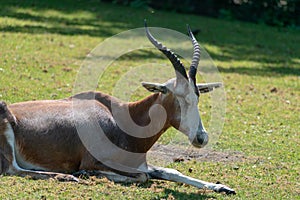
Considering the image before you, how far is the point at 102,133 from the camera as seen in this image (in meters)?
9.16

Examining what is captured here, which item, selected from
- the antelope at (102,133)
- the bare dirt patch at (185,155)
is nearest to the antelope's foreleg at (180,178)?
the antelope at (102,133)

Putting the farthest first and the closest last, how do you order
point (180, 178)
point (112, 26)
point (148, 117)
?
point (112, 26) → point (148, 117) → point (180, 178)

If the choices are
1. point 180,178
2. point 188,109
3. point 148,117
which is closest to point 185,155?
point 148,117

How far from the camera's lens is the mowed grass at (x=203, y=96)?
8.66m

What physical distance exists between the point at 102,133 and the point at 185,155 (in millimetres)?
1763

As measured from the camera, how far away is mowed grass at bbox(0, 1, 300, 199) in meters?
8.66

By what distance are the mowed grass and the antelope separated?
0.26 meters

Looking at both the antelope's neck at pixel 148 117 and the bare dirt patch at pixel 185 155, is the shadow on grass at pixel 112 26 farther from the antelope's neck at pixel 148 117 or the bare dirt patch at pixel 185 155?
the antelope's neck at pixel 148 117

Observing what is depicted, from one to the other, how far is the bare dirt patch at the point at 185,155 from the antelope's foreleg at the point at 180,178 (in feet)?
2.69

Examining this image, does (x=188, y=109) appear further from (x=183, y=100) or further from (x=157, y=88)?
(x=157, y=88)

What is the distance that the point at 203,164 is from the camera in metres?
10.1

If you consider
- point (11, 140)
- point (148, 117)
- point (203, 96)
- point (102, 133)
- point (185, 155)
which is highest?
point (148, 117)

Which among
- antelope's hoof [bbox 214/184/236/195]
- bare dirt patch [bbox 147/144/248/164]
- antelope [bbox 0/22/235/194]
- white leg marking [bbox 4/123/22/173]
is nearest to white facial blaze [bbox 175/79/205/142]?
antelope [bbox 0/22/235/194]

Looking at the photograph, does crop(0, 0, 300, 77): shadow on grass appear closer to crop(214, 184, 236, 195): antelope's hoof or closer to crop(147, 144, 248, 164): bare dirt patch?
crop(147, 144, 248, 164): bare dirt patch
